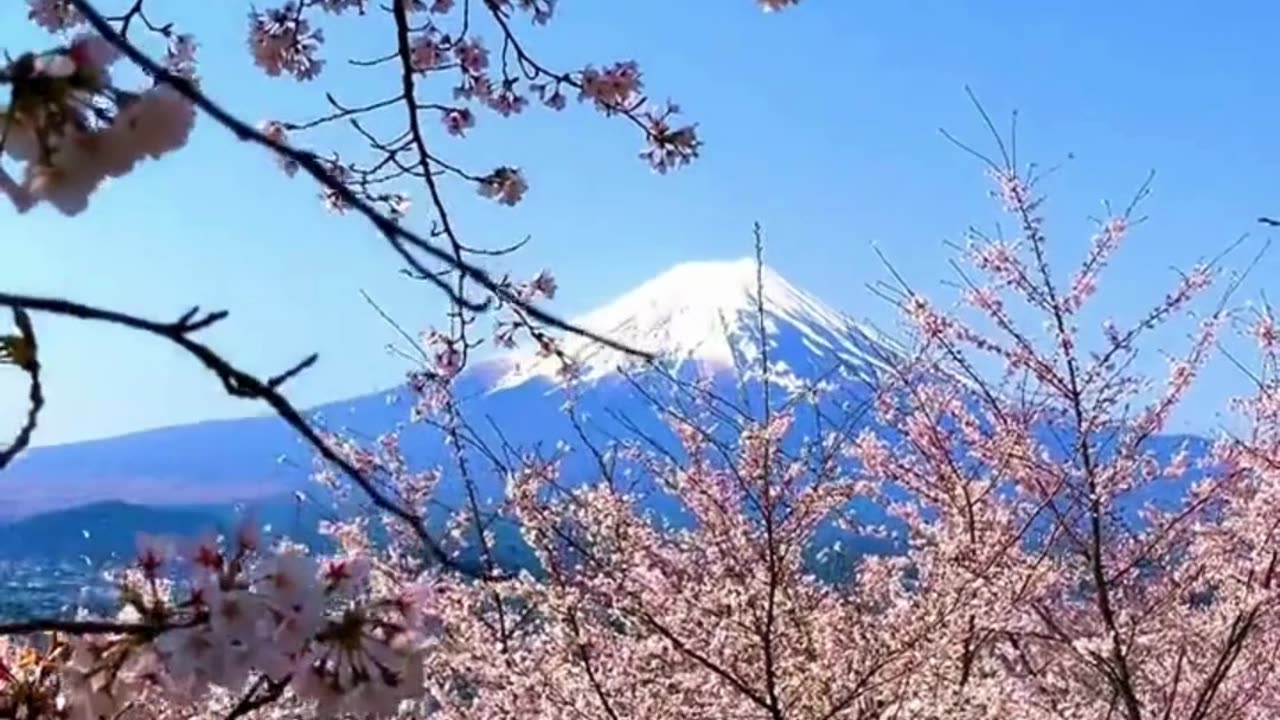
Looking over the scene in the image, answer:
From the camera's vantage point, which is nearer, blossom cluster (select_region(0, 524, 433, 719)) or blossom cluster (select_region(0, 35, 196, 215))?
blossom cluster (select_region(0, 35, 196, 215))

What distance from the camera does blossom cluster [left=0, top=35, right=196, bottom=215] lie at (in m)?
0.70

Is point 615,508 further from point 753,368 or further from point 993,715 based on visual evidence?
point 993,715

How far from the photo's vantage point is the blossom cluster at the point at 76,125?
70 cm

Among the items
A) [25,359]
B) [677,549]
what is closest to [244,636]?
[25,359]

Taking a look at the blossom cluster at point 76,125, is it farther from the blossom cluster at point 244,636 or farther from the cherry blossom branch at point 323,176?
the blossom cluster at point 244,636

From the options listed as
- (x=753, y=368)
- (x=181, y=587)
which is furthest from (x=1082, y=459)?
(x=181, y=587)

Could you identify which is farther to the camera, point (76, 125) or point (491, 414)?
point (491, 414)

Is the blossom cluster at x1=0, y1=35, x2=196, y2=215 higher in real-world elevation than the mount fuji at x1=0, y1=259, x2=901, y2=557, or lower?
lower

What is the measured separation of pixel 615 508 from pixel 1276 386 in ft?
11.7

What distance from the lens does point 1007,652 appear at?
646cm

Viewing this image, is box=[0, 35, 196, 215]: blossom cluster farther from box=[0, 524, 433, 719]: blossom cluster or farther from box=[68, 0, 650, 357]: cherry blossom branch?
box=[0, 524, 433, 719]: blossom cluster

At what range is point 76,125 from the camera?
73 centimetres

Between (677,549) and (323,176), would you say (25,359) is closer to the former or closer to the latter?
(323,176)

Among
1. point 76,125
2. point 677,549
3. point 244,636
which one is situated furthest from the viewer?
point 677,549
